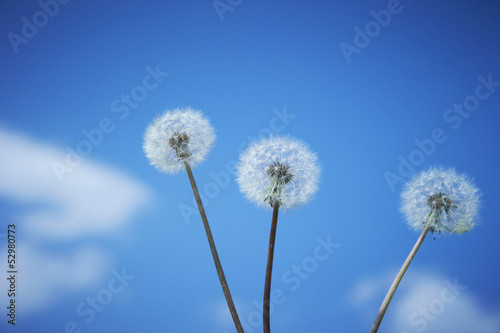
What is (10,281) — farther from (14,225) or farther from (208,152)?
(208,152)

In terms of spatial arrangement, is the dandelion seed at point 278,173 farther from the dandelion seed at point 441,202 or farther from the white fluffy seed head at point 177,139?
the dandelion seed at point 441,202

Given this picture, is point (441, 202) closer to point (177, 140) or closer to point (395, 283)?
point (395, 283)

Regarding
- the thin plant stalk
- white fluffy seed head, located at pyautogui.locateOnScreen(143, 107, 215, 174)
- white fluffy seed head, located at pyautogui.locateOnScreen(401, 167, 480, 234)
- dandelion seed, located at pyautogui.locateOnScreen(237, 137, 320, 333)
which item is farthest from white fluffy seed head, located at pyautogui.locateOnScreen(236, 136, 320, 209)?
the thin plant stalk

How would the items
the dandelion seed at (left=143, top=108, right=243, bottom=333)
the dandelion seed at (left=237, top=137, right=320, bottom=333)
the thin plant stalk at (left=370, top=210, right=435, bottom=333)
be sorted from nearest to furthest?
the thin plant stalk at (left=370, top=210, right=435, bottom=333) < the dandelion seed at (left=237, top=137, right=320, bottom=333) < the dandelion seed at (left=143, top=108, right=243, bottom=333)

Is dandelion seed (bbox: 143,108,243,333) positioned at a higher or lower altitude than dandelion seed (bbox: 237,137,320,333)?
higher

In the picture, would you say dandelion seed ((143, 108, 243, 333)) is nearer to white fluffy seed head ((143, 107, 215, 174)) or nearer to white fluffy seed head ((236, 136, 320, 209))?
A: white fluffy seed head ((143, 107, 215, 174))

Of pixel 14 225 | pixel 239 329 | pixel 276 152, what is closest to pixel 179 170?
pixel 276 152
